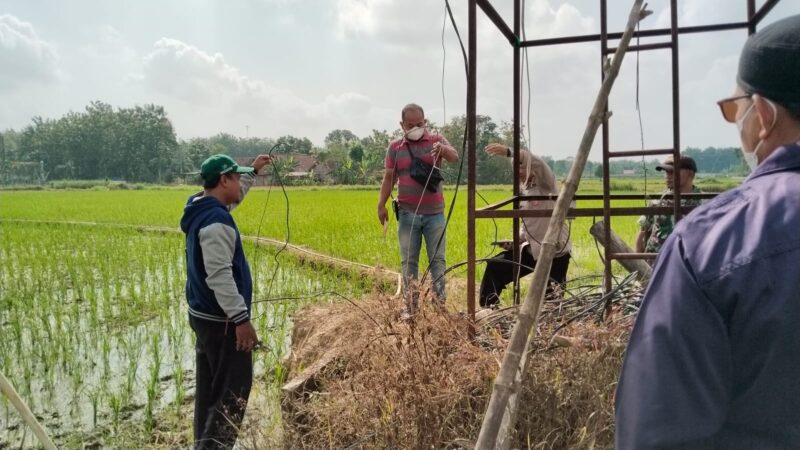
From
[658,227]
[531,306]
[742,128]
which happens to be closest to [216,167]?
[531,306]

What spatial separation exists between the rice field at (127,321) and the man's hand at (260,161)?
14.7 inches

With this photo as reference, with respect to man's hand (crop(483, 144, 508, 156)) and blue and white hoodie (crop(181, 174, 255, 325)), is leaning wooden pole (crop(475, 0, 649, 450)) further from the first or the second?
man's hand (crop(483, 144, 508, 156))

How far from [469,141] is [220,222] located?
1186 millimetres

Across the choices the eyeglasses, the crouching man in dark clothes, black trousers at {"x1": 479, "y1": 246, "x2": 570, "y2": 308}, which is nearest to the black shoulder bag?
the crouching man in dark clothes

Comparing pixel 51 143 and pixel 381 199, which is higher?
pixel 51 143

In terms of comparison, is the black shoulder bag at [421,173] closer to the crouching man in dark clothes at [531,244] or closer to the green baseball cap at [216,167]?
the crouching man in dark clothes at [531,244]

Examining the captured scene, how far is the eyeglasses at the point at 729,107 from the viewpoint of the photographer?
3.18 ft

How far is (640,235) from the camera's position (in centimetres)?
406

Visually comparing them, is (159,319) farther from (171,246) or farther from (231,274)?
(171,246)

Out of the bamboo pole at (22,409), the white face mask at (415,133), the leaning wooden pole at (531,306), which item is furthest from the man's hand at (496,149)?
the bamboo pole at (22,409)

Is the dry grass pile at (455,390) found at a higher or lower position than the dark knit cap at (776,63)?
lower

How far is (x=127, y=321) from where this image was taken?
5.53 meters

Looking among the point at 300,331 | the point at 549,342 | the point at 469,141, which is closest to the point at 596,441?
the point at 549,342

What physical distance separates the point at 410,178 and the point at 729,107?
3.53 meters
